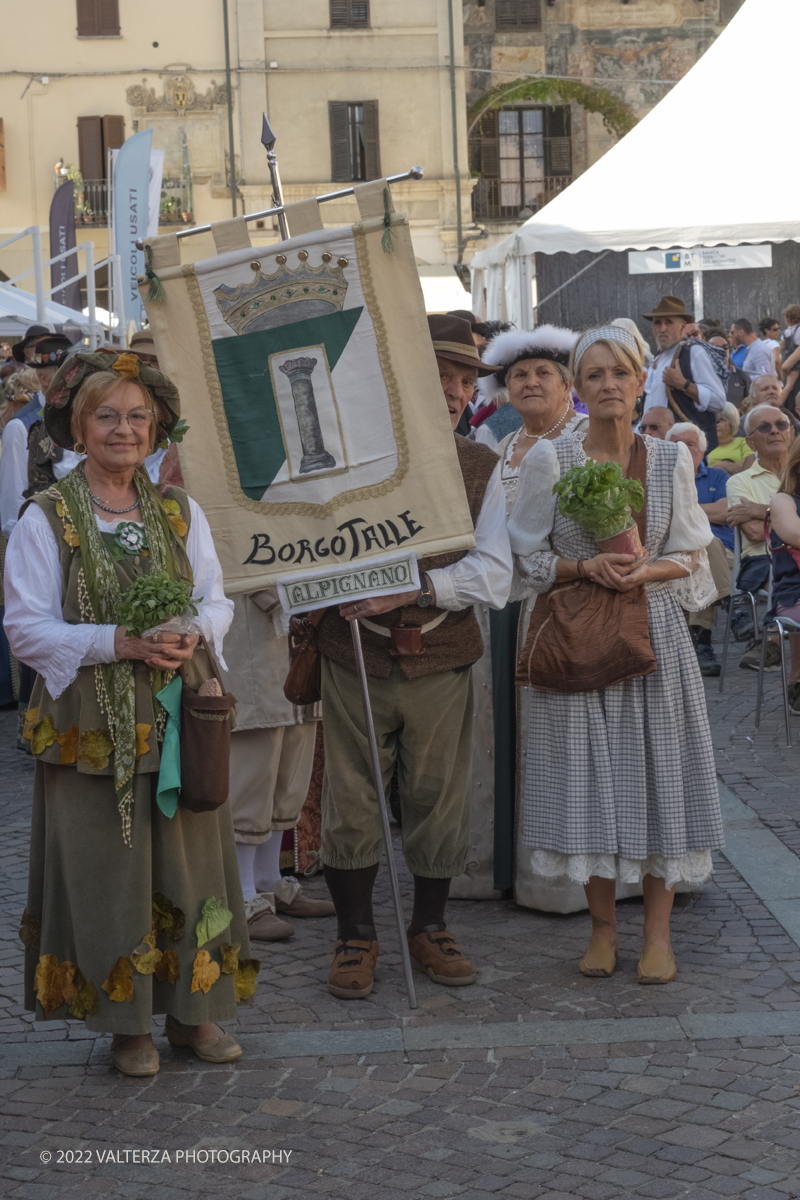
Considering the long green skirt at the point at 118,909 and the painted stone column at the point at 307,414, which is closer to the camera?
the long green skirt at the point at 118,909

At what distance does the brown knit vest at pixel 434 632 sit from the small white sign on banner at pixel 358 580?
0.16 m

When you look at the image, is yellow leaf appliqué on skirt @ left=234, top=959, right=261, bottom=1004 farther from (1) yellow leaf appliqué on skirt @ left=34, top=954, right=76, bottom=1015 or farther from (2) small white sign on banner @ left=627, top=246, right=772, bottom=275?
(2) small white sign on banner @ left=627, top=246, right=772, bottom=275

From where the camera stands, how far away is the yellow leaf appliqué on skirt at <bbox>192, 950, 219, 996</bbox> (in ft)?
12.5

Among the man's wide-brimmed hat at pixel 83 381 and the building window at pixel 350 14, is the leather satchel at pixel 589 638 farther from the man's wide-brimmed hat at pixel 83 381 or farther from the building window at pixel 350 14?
the building window at pixel 350 14

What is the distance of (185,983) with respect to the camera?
3.84 meters

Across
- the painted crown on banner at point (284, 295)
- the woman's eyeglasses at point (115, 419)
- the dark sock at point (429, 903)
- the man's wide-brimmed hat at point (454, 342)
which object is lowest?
the dark sock at point (429, 903)

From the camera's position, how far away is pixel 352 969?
443cm

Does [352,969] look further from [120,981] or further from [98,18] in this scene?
[98,18]

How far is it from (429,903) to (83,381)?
197cm

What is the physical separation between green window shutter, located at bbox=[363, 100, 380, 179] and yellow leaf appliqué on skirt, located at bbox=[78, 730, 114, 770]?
2802cm

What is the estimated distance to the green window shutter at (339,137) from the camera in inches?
1185

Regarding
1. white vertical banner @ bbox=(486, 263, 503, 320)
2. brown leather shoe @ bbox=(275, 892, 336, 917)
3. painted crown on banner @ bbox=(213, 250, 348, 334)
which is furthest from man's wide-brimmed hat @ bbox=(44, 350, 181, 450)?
white vertical banner @ bbox=(486, 263, 503, 320)

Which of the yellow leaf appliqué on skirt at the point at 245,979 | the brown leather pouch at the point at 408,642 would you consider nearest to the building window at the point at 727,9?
the brown leather pouch at the point at 408,642

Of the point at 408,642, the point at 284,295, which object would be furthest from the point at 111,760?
the point at 284,295
